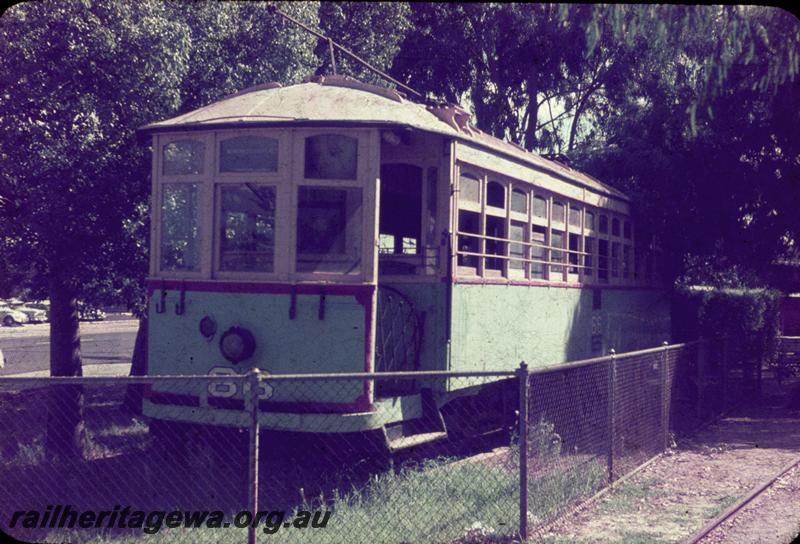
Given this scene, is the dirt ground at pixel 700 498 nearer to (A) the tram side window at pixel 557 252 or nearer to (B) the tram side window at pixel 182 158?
(A) the tram side window at pixel 557 252

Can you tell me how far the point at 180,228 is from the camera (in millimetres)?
8164

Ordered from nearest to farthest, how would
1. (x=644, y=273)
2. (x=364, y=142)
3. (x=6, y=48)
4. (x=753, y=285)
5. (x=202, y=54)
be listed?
1. (x=364, y=142)
2. (x=6, y=48)
3. (x=202, y=54)
4. (x=644, y=273)
5. (x=753, y=285)

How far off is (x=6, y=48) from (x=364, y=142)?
15.4ft

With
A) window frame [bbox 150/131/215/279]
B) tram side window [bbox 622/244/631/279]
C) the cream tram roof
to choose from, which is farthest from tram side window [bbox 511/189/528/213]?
tram side window [bbox 622/244/631/279]

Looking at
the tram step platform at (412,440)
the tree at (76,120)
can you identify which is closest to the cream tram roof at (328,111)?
the tree at (76,120)

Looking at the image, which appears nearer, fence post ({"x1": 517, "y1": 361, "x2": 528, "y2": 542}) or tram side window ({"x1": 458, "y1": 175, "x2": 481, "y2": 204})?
fence post ({"x1": 517, "y1": 361, "x2": 528, "y2": 542})

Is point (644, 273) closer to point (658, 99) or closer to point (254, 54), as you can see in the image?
point (658, 99)

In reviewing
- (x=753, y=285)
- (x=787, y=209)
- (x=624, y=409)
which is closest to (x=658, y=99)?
(x=787, y=209)

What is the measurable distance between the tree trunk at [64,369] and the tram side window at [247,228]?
4.01 metres

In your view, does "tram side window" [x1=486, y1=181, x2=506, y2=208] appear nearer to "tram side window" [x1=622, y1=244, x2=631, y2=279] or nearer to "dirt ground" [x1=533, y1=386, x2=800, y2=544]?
"dirt ground" [x1=533, y1=386, x2=800, y2=544]

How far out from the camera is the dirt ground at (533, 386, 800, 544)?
646 centimetres

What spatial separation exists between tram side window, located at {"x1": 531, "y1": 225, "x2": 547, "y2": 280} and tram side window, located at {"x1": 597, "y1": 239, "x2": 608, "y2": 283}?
2.38m

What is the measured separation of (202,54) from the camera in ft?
38.9

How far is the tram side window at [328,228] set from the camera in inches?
301
